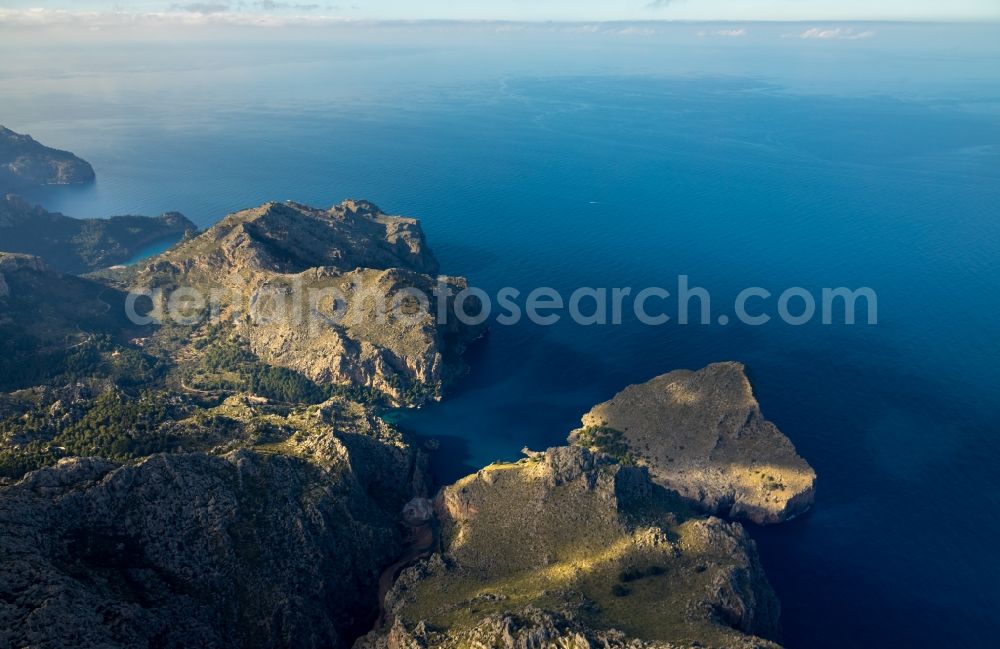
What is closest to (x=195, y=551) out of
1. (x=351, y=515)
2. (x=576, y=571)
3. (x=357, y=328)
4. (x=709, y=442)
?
→ (x=351, y=515)

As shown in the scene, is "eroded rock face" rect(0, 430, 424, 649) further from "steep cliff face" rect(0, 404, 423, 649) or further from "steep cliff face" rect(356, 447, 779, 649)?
"steep cliff face" rect(356, 447, 779, 649)

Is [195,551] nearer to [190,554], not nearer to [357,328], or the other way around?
[190,554]

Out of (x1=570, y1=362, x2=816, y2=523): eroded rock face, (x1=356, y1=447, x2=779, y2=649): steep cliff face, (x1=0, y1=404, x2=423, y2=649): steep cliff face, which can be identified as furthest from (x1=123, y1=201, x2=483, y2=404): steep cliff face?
(x1=356, y1=447, x2=779, y2=649): steep cliff face

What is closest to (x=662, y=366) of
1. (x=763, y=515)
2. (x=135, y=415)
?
(x=763, y=515)

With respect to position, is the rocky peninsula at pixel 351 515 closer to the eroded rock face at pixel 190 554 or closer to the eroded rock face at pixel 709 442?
the eroded rock face at pixel 190 554

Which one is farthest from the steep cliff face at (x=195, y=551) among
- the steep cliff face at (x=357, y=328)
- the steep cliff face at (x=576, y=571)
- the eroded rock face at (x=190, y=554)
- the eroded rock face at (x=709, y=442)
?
the eroded rock face at (x=709, y=442)
